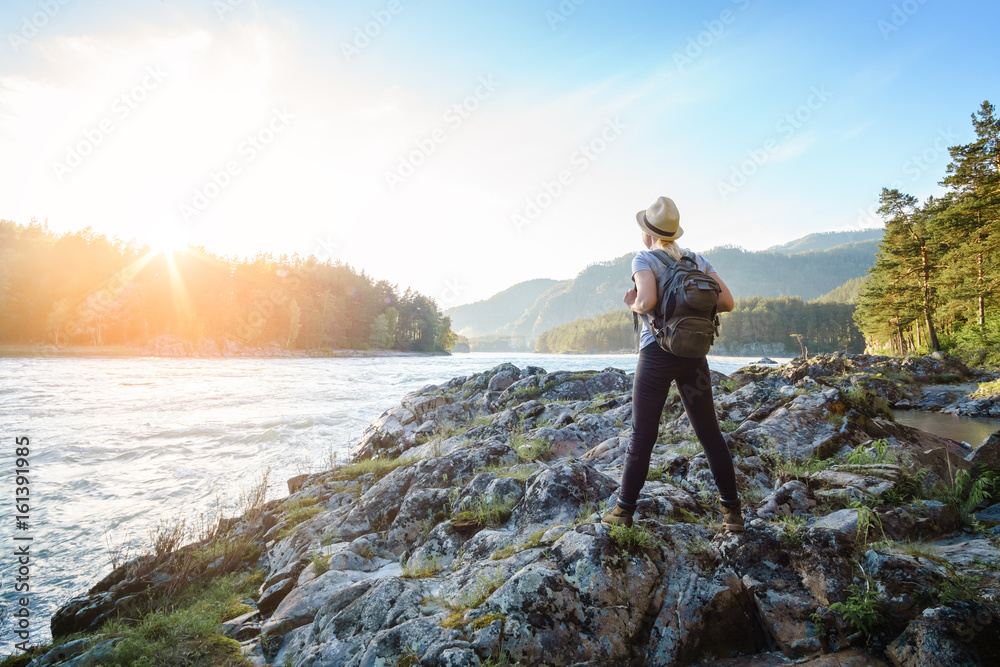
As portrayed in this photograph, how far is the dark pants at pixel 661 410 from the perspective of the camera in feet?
10.2

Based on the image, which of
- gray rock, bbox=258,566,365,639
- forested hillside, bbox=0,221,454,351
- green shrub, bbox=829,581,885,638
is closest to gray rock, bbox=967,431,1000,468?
green shrub, bbox=829,581,885,638

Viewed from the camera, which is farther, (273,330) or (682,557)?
(273,330)

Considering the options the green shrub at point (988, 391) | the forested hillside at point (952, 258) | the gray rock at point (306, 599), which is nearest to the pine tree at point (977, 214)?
the forested hillside at point (952, 258)

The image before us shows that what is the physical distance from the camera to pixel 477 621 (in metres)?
2.75

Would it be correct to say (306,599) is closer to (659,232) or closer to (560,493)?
(560,493)

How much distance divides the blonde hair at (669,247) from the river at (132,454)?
25.7 feet

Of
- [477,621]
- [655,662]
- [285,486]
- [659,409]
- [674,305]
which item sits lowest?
[285,486]

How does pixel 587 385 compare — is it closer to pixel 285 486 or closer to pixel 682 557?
pixel 285 486

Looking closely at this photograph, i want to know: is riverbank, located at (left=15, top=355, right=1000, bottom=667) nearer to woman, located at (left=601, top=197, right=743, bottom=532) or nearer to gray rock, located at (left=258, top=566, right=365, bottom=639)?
gray rock, located at (left=258, top=566, right=365, bottom=639)

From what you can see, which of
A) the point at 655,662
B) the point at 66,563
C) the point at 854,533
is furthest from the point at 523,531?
the point at 66,563

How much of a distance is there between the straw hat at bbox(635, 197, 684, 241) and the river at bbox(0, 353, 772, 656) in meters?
7.89

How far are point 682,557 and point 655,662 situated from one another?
0.76 metres

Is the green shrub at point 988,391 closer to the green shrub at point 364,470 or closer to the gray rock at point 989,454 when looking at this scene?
the gray rock at point 989,454

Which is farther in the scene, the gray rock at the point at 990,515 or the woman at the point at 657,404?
the gray rock at the point at 990,515
